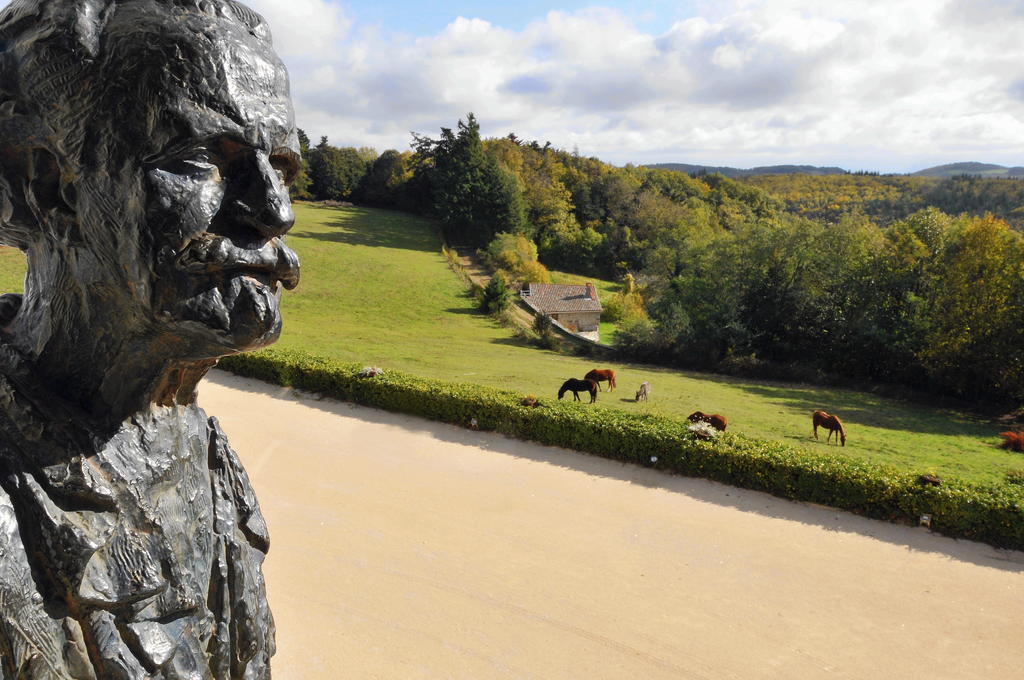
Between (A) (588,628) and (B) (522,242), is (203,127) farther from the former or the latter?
(B) (522,242)

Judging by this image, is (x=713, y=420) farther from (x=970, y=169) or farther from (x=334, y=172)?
(x=970, y=169)

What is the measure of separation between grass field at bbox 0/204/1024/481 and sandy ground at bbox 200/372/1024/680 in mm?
3080

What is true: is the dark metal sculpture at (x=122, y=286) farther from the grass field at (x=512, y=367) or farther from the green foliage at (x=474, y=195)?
the green foliage at (x=474, y=195)

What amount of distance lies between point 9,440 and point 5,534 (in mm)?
302

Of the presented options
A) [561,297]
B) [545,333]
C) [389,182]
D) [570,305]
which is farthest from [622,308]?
[389,182]

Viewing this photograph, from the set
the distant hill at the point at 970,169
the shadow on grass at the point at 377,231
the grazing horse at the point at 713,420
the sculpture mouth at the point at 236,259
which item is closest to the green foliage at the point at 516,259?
the shadow on grass at the point at 377,231

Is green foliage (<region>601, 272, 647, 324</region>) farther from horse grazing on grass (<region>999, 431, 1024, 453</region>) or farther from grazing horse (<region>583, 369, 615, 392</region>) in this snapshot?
horse grazing on grass (<region>999, 431, 1024, 453</region>)

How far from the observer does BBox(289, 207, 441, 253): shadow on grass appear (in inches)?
1652

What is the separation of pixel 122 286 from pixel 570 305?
3001cm

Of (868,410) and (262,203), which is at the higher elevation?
(262,203)

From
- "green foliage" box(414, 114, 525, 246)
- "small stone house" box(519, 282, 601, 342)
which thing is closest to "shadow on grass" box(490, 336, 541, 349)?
"small stone house" box(519, 282, 601, 342)

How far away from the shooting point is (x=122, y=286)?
204 cm

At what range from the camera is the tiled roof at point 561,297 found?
3162 centimetres

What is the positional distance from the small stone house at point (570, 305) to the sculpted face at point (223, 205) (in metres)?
28.6
